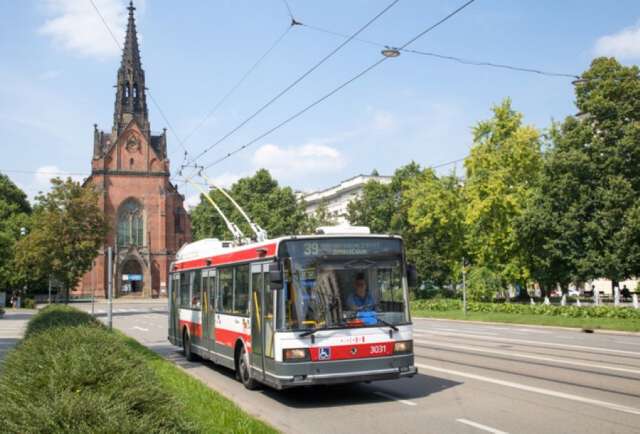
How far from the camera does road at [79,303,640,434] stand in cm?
845

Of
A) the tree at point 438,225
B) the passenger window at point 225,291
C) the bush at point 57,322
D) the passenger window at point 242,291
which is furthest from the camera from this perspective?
the tree at point 438,225

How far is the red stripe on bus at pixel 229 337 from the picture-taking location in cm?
1193

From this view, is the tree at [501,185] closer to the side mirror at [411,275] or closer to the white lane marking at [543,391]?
the white lane marking at [543,391]

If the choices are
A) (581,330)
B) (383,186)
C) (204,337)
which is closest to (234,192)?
(383,186)

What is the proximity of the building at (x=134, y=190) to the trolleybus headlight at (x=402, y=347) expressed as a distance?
73.8 metres

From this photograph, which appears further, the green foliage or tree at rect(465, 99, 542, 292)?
tree at rect(465, 99, 542, 292)

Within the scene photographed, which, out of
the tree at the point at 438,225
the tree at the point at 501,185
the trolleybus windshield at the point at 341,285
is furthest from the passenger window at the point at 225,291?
the tree at the point at 438,225

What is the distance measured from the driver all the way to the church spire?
77.4 m

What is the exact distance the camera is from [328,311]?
10.3 metres

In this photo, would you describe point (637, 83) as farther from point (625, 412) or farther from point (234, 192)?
point (234, 192)

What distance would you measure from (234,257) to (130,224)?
73334mm

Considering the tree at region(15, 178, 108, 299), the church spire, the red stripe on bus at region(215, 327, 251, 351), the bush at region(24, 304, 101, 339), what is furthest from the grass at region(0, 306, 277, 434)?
the church spire

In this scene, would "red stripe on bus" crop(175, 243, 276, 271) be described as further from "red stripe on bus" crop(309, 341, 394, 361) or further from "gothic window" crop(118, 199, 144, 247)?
"gothic window" crop(118, 199, 144, 247)

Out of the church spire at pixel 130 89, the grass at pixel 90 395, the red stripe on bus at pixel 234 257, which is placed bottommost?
the grass at pixel 90 395
